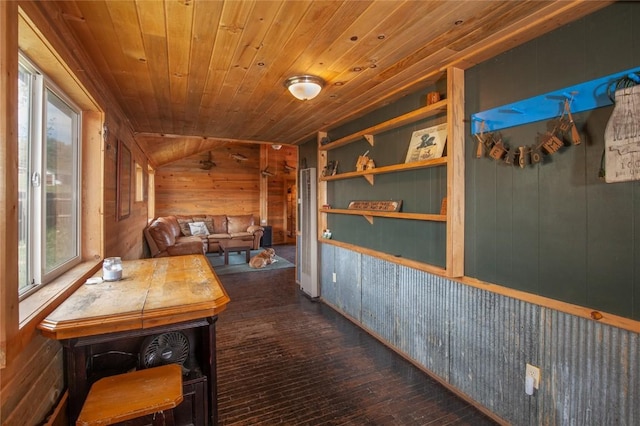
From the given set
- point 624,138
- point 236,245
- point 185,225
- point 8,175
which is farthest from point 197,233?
point 624,138

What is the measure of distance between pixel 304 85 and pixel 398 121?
81 centimetres

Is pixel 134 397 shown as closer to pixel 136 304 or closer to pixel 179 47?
pixel 136 304

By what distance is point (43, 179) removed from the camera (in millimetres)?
1528

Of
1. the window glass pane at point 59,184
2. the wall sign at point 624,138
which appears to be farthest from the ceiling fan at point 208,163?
the wall sign at point 624,138

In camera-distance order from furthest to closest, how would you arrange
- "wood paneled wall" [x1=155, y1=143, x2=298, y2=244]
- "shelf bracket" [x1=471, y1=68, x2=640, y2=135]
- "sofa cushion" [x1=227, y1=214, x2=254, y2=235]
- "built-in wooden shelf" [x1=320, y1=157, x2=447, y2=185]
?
"wood paneled wall" [x1=155, y1=143, x2=298, y2=244] < "sofa cushion" [x1=227, y1=214, x2=254, y2=235] < "built-in wooden shelf" [x1=320, y1=157, x2=447, y2=185] < "shelf bracket" [x1=471, y1=68, x2=640, y2=135]

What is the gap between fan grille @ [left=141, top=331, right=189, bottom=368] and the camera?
1.62 metres

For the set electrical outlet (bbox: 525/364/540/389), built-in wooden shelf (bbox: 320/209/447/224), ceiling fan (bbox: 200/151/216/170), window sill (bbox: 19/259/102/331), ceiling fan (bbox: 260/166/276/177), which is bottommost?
electrical outlet (bbox: 525/364/540/389)

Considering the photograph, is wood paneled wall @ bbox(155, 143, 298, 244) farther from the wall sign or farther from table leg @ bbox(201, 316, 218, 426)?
the wall sign

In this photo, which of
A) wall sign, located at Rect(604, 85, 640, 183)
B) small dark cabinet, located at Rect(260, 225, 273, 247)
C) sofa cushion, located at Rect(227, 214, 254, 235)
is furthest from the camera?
small dark cabinet, located at Rect(260, 225, 273, 247)

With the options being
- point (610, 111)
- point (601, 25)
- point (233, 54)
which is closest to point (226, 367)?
point (233, 54)

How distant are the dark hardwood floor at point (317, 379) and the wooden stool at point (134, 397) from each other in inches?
28.4

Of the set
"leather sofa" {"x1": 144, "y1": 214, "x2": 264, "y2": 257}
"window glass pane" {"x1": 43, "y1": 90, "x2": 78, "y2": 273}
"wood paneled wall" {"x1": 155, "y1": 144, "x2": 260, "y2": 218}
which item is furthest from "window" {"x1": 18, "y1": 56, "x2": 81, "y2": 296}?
"wood paneled wall" {"x1": 155, "y1": 144, "x2": 260, "y2": 218}

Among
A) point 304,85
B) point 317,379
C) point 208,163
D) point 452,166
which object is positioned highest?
point 208,163

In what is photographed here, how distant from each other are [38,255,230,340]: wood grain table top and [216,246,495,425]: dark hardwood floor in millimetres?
902
